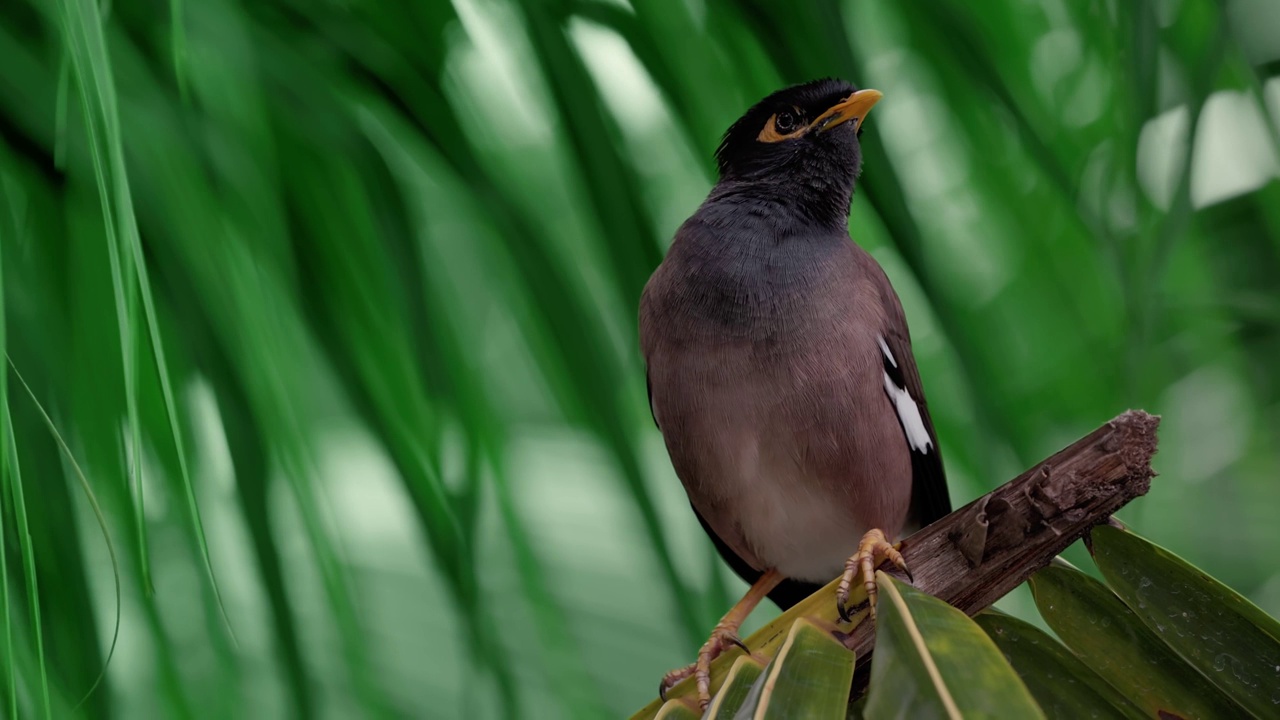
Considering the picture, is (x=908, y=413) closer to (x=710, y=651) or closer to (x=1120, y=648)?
(x=710, y=651)

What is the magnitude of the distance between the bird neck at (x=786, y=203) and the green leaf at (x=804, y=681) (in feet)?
2.12

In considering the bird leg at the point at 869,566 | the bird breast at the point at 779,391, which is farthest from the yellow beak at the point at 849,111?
the bird leg at the point at 869,566

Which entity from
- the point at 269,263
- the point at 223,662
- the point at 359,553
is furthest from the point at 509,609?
the point at 269,263

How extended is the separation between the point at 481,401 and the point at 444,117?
0.38 metres

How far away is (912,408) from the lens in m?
1.26

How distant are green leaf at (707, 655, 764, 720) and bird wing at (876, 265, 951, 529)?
1.65 ft

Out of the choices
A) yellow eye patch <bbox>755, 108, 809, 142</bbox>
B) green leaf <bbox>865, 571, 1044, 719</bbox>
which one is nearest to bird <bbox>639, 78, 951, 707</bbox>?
yellow eye patch <bbox>755, 108, 809, 142</bbox>

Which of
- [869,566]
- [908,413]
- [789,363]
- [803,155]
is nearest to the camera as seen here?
[869,566]

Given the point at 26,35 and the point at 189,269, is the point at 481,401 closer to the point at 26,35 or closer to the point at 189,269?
the point at 189,269

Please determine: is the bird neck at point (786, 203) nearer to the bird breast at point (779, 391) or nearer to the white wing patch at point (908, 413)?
the bird breast at point (779, 391)

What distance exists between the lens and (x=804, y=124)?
1356 millimetres

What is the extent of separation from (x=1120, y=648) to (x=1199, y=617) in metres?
0.09

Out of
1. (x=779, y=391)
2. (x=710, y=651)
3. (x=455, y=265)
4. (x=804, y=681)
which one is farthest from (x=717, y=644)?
(x=455, y=265)

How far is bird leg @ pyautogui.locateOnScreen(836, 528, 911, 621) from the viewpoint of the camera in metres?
0.85
